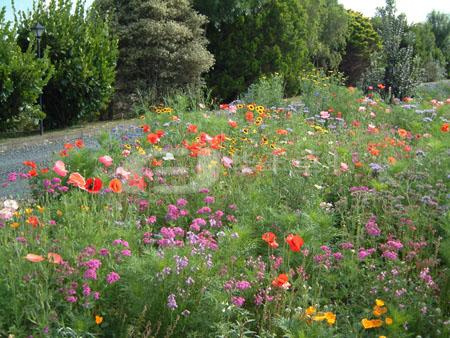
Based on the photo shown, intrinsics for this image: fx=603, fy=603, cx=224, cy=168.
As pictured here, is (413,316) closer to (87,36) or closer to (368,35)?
(87,36)

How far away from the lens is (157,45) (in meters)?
15.2

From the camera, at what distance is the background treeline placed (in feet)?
36.2

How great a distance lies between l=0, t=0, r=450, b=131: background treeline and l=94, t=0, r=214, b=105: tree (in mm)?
27

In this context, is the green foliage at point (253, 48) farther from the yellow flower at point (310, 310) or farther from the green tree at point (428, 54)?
the yellow flower at point (310, 310)

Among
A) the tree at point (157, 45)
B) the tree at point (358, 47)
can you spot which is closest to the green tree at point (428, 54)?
the tree at point (358, 47)

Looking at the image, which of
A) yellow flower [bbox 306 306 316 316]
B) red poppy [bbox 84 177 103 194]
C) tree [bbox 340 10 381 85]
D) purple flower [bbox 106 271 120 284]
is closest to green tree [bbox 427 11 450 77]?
tree [bbox 340 10 381 85]

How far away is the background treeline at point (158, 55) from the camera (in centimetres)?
1104

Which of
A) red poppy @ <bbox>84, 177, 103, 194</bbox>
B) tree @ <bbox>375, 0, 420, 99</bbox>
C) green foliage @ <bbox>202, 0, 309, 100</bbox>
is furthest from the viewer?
green foliage @ <bbox>202, 0, 309, 100</bbox>

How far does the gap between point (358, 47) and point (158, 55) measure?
1512 centimetres

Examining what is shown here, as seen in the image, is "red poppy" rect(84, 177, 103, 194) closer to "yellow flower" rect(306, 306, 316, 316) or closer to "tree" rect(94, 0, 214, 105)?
"yellow flower" rect(306, 306, 316, 316)

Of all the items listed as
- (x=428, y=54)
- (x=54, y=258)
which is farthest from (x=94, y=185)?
(x=428, y=54)

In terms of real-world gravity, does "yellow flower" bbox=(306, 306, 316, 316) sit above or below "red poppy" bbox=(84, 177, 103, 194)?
below

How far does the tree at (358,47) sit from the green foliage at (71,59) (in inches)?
662

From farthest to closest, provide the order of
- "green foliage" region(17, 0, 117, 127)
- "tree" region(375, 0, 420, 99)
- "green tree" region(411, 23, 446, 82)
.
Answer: "green tree" region(411, 23, 446, 82) → "tree" region(375, 0, 420, 99) → "green foliage" region(17, 0, 117, 127)
